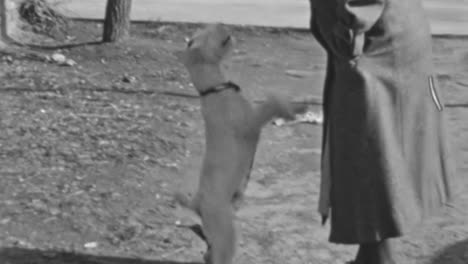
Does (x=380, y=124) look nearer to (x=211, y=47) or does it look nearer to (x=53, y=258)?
(x=211, y=47)

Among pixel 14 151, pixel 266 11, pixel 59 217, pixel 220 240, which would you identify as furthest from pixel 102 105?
pixel 266 11

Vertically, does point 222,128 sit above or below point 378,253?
above

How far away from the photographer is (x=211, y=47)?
154 inches

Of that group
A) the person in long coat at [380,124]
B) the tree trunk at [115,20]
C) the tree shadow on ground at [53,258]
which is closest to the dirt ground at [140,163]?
the tree shadow on ground at [53,258]

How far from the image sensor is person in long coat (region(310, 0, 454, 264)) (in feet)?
12.6

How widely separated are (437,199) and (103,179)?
202 cm

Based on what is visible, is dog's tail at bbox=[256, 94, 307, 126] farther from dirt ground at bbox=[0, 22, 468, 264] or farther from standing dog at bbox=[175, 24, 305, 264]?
dirt ground at bbox=[0, 22, 468, 264]

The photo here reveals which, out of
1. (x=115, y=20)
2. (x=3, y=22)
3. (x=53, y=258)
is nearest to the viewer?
(x=53, y=258)

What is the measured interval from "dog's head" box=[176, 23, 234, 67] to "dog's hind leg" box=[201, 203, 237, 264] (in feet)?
1.80

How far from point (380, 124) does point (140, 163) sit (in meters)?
2.18

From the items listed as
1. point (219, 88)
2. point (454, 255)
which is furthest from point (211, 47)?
point (454, 255)

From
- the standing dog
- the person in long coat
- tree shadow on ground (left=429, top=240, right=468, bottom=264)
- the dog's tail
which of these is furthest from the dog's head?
tree shadow on ground (left=429, top=240, right=468, bottom=264)

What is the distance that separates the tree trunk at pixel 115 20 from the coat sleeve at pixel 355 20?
16.2 ft

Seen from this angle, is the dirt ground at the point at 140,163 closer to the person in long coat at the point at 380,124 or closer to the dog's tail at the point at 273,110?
the dog's tail at the point at 273,110
